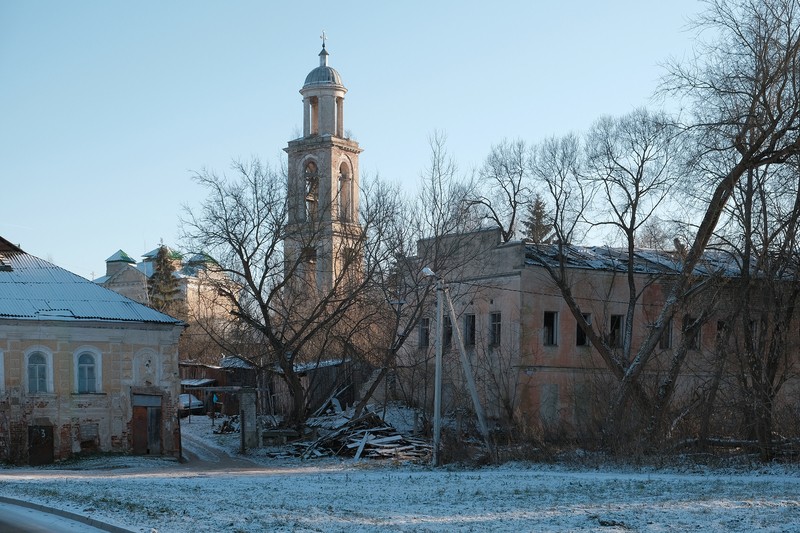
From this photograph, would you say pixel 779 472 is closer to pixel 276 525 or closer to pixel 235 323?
pixel 276 525

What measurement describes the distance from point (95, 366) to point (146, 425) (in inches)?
108

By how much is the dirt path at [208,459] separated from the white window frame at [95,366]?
4088 millimetres

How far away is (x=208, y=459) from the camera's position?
3597cm

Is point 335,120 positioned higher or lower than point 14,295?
higher

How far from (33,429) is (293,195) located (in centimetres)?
1327

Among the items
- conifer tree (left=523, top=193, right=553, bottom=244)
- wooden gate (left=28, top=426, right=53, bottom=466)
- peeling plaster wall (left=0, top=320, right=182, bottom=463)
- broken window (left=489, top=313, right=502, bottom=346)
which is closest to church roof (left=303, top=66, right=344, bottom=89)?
conifer tree (left=523, top=193, right=553, bottom=244)

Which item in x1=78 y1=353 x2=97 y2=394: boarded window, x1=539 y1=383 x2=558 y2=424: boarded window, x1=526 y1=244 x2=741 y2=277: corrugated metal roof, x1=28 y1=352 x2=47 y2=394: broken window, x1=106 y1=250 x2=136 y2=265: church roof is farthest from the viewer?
x1=106 y1=250 x2=136 y2=265: church roof

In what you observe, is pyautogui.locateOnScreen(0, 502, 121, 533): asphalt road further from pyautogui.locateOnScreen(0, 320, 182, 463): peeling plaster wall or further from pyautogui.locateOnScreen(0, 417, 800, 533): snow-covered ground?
pyautogui.locateOnScreen(0, 320, 182, 463): peeling plaster wall

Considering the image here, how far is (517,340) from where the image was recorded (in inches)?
1586

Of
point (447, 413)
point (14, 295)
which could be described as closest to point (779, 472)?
point (447, 413)

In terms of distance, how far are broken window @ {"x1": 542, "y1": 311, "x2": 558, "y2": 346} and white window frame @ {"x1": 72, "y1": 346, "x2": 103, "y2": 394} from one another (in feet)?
58.1

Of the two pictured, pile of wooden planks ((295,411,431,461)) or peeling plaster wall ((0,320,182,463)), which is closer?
peeling plaster wall ((0,320,182,463))

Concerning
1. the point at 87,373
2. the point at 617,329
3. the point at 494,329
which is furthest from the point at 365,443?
the point at 617,329

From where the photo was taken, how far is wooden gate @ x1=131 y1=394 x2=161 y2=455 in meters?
34.5
